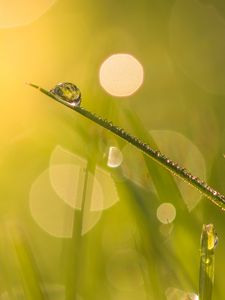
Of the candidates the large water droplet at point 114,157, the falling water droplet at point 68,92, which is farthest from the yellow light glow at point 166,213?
the falling water droplet at point 68,92

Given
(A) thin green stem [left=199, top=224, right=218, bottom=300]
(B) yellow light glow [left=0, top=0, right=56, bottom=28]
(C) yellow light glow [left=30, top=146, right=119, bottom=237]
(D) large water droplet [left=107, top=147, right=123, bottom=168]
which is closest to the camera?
(A) thin green stem [left=199, top=224, right=218, bottom=300]

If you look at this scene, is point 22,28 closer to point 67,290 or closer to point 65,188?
point 65,188

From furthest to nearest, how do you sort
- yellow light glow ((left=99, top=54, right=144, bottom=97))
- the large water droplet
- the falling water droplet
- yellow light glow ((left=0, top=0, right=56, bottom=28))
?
1. yellow light glow ((left=0, top=0, right=56, bottom=28))
2. yellow light glow ((left=99, top=54, right=144, bottom=97))
3. the large water droplet
4. the falling water droplet

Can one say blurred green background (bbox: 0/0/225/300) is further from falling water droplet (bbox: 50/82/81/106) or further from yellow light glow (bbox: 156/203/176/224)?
falling water droplet (bbox: 50/82/81/106)

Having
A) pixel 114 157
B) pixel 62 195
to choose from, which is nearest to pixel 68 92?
pixel 114 157

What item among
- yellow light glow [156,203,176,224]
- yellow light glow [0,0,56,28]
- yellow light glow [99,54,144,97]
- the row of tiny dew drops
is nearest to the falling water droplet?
the row of tiny dew drops

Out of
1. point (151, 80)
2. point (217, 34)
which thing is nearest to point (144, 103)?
point (151, 80)
